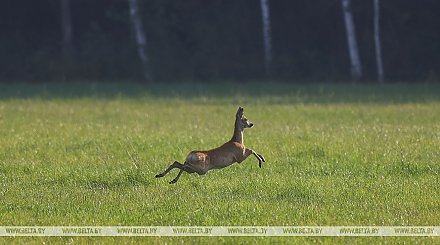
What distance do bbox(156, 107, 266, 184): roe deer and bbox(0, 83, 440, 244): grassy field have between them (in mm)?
233

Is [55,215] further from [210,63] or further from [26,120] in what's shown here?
[210,63]

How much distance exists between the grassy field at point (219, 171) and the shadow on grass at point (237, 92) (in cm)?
185

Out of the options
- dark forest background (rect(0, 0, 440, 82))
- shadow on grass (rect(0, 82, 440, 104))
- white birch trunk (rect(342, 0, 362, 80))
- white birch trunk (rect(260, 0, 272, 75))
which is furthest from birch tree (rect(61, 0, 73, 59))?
white birch trunk (rect(342, 0, 362, 80))

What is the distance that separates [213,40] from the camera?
43781 mm

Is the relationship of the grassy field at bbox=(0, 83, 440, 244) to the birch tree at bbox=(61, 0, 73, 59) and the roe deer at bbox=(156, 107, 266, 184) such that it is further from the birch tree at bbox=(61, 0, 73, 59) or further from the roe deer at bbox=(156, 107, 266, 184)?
the birch tree at bbox=(61, 0, 73, 59)

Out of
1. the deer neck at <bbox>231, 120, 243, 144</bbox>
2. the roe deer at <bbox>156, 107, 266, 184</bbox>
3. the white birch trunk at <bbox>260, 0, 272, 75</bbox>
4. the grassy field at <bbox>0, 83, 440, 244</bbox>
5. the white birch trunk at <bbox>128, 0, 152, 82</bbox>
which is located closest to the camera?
the grassy field at <bbox>0, 83, 440, 244</bbox>

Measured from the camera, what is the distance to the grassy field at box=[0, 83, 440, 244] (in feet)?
32.7

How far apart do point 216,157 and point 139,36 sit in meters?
31.3

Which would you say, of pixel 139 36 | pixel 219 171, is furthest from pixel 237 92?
pixel 219 171

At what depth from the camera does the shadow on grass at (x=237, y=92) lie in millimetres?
28578

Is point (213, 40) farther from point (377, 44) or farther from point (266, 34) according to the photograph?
point (377, 44)

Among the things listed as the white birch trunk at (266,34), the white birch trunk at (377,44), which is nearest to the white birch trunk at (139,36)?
the white birch trunk at (266,34)

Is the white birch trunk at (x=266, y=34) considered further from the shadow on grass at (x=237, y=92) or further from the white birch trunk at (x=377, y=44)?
the shadow on grass at (x=237, y=92)

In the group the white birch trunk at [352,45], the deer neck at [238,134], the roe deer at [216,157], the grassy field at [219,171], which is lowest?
the white birch trunk at [352,45]
